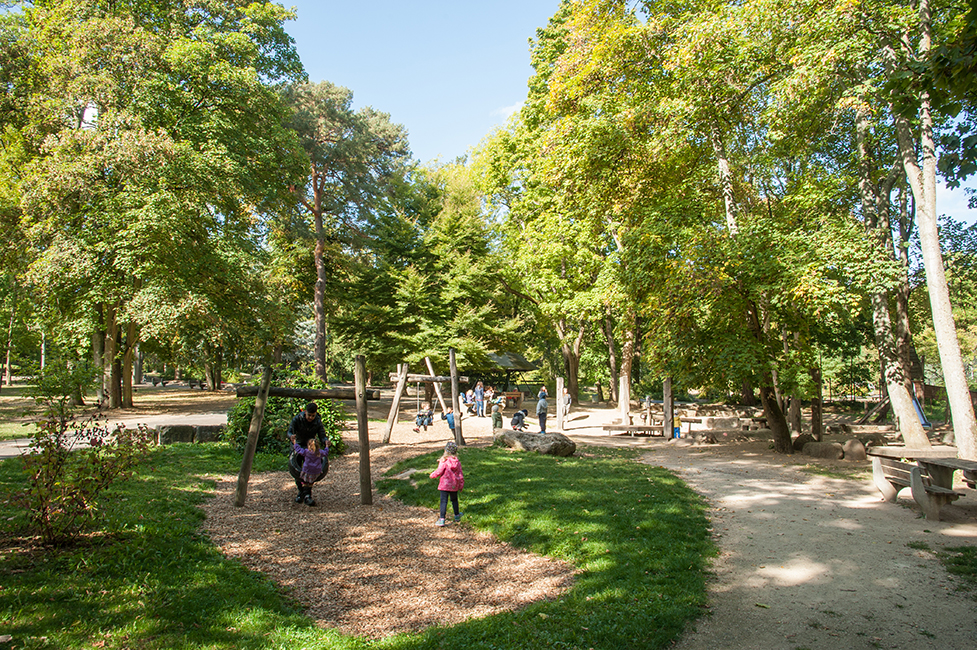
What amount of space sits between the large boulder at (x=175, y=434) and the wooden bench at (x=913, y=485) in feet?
49.7

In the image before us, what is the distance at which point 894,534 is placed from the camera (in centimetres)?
706

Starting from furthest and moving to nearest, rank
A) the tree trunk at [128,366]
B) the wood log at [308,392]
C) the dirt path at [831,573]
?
the tree trunk at [128,366]
the wood log at [308,392]
the dirt path at [831,573]

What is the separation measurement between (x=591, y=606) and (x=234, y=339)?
869 inches

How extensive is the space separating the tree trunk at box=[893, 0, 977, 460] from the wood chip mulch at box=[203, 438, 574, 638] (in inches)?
378

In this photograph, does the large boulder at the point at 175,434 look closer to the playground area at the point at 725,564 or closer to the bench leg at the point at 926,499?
the playground area at the point at 725,564

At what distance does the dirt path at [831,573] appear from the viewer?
4.43 m

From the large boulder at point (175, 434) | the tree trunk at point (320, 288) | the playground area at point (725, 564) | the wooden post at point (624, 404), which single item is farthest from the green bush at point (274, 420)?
the tree trunk at point (320, 288)

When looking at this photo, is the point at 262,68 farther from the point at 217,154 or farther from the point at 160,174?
the point at 160,174

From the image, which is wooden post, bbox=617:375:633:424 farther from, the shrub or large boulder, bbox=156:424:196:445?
the shrub

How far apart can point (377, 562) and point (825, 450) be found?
481 inches

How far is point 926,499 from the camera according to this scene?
307 inches

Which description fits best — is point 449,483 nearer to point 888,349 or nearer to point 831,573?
point 831,573

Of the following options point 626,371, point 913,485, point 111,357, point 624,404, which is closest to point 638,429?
point 624,404

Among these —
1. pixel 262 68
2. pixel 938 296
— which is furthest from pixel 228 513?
pixel 262 68
